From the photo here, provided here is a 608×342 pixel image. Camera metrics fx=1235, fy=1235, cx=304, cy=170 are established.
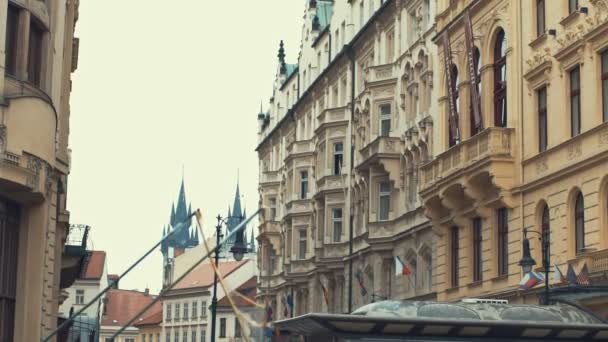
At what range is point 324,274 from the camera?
6056 centimetres

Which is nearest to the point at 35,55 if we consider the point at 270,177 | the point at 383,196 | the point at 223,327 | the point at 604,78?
the point at 604,78

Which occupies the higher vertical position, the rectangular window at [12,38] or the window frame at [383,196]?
the window frame at [383,196]

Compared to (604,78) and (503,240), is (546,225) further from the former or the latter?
(604,78)

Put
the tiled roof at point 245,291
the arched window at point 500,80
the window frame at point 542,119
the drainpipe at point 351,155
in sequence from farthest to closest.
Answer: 1. the tiled roof at point 245,291
2. the drainpipe at point 351,155
3. the arched window at point 500,80
4. the window frame at point 542,119

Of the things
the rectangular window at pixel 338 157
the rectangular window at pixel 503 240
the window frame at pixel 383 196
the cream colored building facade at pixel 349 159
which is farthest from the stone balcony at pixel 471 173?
the rectangular window at pixel 338 157

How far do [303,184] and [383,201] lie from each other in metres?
17.4

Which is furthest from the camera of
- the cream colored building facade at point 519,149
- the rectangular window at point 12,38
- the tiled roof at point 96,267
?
the tiled roof at point 96,267

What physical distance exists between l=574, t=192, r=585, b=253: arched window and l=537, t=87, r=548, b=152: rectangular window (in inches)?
97.5

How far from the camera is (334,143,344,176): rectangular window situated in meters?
59.9

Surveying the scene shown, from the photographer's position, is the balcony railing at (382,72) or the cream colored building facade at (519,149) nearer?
the cream colored building facade at (519,149)

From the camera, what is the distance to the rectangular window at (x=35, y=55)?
23.6 m

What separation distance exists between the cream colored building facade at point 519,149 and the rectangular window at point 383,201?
26.3 ft

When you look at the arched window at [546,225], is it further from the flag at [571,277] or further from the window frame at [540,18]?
the window frame at [540,18]

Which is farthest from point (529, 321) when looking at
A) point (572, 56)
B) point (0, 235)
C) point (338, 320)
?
point (572, 56)
